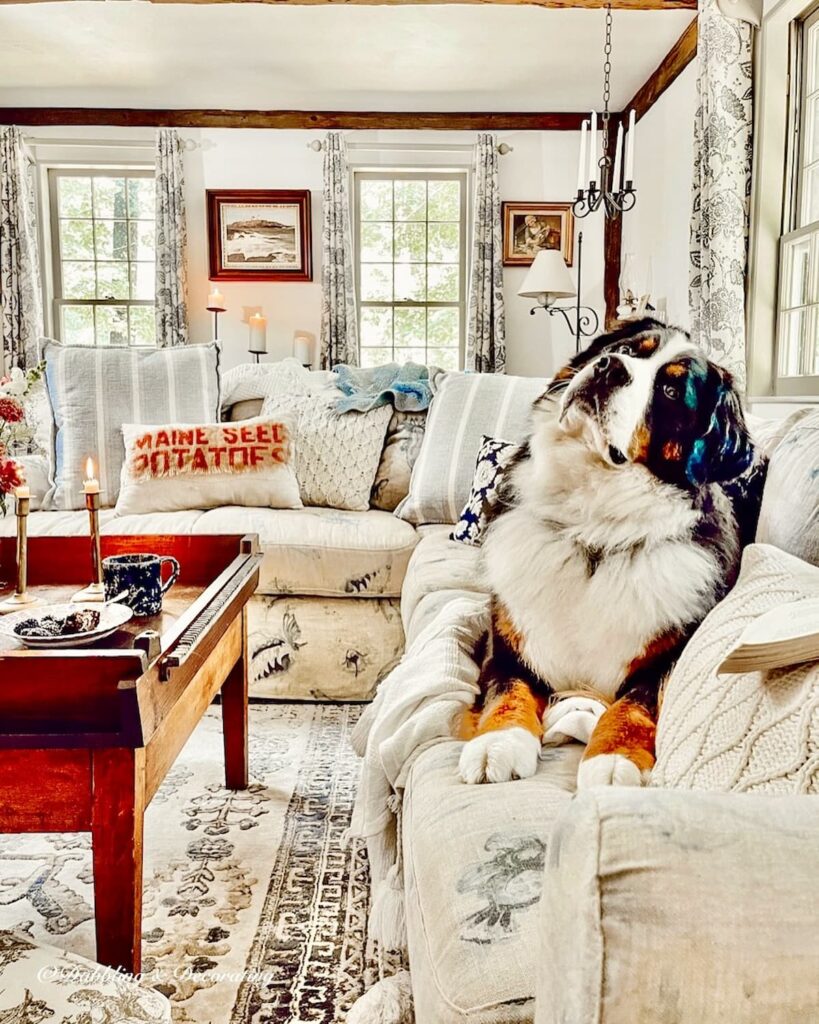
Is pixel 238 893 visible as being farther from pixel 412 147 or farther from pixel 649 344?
pixel 412 147

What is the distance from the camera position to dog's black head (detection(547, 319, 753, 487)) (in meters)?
1.12

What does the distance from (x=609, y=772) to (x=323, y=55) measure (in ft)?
16.9

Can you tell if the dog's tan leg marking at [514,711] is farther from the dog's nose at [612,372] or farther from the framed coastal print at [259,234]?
the framed coastal print at [259,234]

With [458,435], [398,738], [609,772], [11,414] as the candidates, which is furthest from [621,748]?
[458,435]

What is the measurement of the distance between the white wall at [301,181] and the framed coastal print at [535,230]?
80 millimetres

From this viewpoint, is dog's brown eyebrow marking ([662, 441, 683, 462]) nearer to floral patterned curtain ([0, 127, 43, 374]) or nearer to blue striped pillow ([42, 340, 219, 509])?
blue striped pillow ([42, 340, 219, 509])

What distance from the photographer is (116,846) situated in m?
1.15

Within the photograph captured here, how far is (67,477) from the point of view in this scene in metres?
Result: 3.13

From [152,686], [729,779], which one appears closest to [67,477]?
[152,686]

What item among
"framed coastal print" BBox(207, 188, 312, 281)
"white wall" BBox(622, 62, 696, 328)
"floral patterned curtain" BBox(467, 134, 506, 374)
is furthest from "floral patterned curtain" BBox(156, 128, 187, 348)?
"white wall" BBox(622, 62, 696, 328)

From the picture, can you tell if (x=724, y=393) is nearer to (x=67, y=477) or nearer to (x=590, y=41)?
(x=67, y=477)

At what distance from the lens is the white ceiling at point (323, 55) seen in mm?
4473

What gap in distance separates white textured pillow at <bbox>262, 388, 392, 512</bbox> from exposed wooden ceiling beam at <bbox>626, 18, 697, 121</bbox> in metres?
2.94

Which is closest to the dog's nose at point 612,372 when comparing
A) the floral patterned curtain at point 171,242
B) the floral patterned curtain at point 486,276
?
the floral patterned curtain at point 486,276
